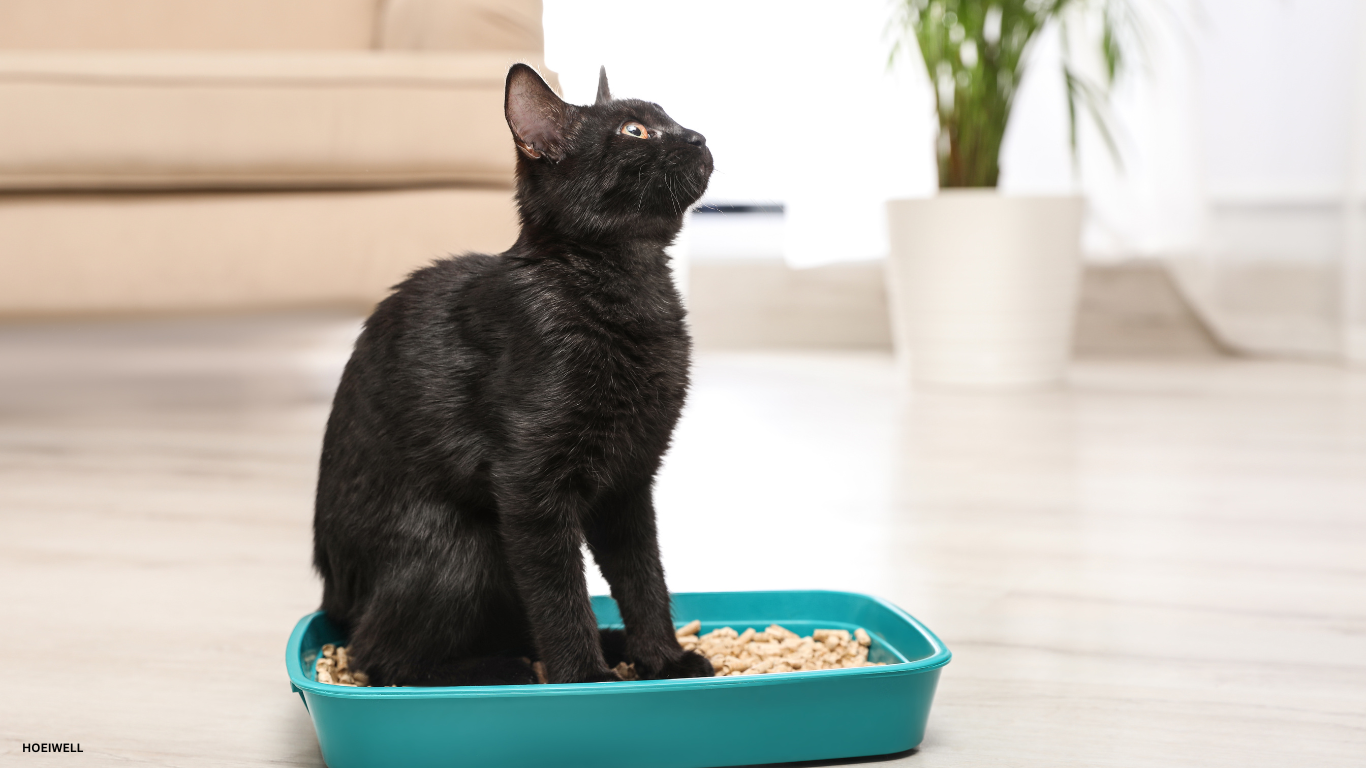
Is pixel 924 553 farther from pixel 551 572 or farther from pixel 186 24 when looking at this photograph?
pixel 186 24

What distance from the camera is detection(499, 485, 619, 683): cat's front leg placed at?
0.72 metres

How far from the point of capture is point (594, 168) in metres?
0.73

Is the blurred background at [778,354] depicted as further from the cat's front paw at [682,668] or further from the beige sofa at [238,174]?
the cat's front paw at [682,668]

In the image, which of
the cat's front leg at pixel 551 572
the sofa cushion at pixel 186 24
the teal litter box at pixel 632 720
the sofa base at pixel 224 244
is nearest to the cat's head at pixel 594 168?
the cat's front leg at pixel 551 572

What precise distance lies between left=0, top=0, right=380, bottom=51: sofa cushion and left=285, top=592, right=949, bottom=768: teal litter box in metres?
2.45

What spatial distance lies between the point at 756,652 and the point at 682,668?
10 cm

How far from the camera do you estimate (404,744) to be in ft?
2.24

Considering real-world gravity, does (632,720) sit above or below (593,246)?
below

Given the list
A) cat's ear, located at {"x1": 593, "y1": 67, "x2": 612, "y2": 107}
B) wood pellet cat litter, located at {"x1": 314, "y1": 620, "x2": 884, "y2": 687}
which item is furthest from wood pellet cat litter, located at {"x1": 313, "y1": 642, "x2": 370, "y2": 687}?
→ cat's ear, located at {"x1": 593, "y1": 67, "x2": 612, "y2": 107}

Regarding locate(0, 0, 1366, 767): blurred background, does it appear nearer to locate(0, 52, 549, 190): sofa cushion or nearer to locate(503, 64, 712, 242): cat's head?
locate(0, 52, 549, 190): sofa cushion

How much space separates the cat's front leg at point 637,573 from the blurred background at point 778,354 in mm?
186

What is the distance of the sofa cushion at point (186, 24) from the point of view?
2.80m

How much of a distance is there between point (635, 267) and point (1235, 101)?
9.28 ft

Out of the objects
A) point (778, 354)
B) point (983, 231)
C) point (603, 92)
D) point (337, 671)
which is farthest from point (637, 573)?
point (778, 354)
